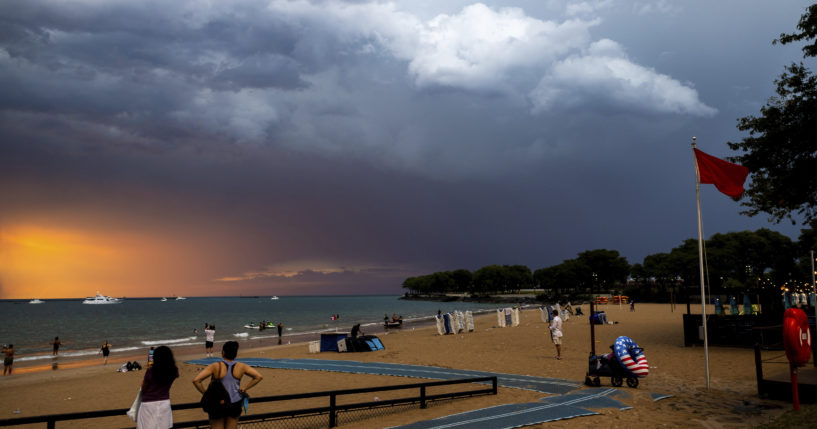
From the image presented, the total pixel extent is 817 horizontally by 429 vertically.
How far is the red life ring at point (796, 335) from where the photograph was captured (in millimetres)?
9102

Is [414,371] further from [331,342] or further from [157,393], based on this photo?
[157,393]

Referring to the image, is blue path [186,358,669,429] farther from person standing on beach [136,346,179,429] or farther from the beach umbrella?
the beach umbrella

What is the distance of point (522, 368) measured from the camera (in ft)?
58.7

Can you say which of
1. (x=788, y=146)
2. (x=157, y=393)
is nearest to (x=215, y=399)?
(x=157, y=393)

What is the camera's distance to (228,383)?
6.50 metres

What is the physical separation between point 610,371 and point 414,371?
7685mm

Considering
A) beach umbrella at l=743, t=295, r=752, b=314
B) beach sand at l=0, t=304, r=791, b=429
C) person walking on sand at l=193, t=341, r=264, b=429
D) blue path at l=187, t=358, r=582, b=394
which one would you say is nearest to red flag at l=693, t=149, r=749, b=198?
beach sand at l=0, t=304, r=791, b=429

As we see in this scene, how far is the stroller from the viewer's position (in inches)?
501

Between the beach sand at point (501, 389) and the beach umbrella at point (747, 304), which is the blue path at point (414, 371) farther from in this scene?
the beach umbrella at point (747, 304)

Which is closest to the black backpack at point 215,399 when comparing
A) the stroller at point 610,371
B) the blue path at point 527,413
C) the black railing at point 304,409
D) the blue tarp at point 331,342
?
the black railing at point 304,409

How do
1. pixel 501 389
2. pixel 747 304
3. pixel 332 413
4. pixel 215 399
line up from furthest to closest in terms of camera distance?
pixel 747 304
pixel 501 389
pixel 332 413
pixel 215 399

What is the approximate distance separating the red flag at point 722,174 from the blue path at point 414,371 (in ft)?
22.2

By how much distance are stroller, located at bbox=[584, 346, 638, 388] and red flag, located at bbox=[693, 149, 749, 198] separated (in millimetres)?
5451

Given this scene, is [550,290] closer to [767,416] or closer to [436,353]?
[436,353]
